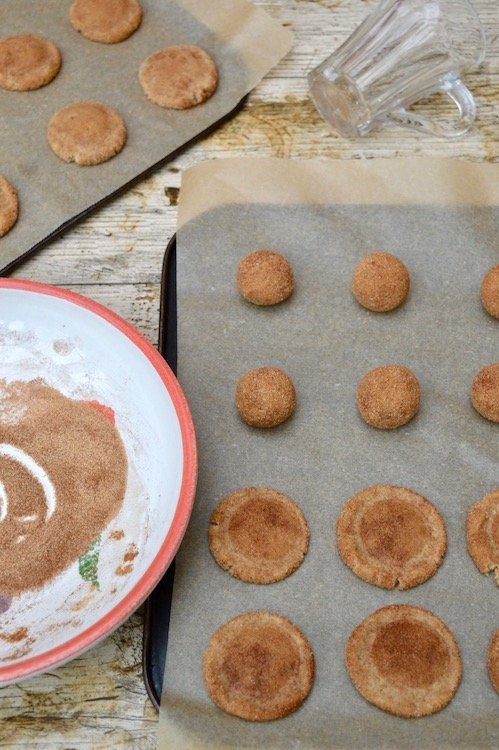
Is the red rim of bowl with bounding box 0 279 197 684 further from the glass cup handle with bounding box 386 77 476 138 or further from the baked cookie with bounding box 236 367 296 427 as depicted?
the glass cup handle with bounding box 386 77 476 138

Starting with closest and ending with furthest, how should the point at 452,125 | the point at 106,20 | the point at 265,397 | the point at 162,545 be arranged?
the point at 162,545, the point at 265,397, the point at 452,125, the point at 106,20

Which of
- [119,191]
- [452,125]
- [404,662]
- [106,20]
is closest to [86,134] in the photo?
[119,191]

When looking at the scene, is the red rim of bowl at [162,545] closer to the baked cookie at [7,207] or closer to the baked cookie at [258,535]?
the baked cookie at [258,535]

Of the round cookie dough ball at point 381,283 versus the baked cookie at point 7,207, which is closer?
the round cookie dough ball at point 381,283

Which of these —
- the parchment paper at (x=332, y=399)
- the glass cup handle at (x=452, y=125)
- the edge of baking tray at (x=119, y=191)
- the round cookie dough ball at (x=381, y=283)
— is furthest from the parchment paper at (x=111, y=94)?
the round cookie dough ball at (x=381, y=283)

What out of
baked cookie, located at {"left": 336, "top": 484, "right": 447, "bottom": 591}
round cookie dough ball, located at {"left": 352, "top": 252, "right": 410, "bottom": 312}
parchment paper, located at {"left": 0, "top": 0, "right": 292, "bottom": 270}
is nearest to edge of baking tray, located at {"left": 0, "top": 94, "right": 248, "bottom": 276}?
parchment paper, located at {"left": 0, "top": 0, "right": 292, "bottom": 270}

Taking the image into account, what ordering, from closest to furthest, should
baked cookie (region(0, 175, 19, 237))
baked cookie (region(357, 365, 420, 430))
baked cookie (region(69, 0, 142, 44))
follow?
1. baked cookie (region(357, 365, 420, 430))
2. baked cookie (region(0, 175, 19, 237))
3. baked cookie (region(69, 0, 142, 44))

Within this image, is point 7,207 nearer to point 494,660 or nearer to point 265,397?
point 265,397
